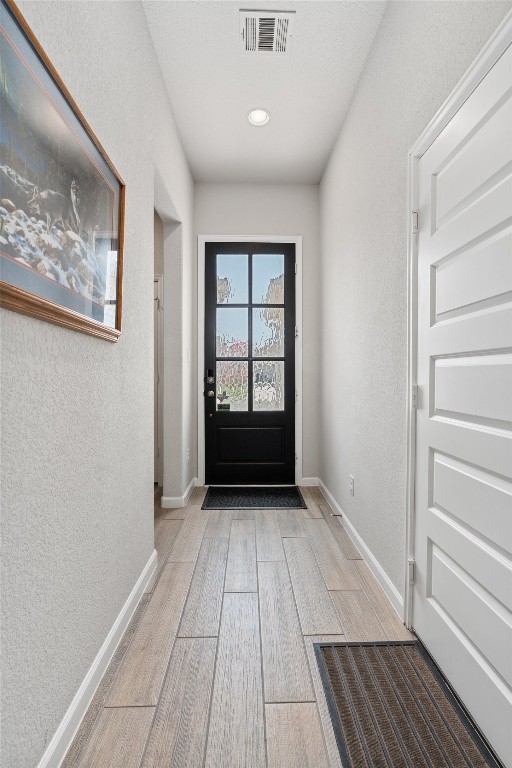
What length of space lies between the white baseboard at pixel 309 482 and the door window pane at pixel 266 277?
5.33 ft

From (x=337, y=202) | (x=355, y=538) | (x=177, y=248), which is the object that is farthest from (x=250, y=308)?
(x=355, y=538)

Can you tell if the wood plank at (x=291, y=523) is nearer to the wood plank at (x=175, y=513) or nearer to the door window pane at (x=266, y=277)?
the wood plank at (x=175, y=513)

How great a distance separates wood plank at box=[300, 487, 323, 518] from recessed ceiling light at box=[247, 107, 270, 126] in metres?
2.74

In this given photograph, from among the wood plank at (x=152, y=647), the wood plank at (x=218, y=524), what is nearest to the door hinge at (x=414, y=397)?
the wood plank at (x=152, y=647)

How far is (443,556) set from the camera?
159 centimetres

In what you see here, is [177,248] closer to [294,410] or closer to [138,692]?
[294,410]

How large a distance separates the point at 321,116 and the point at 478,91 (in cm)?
197

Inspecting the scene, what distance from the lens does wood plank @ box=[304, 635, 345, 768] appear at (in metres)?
1.24

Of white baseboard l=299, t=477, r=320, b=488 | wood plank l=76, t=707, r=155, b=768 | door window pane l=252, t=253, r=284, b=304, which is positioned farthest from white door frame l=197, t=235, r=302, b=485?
wood plank l=76, t=707, r=155, b=768

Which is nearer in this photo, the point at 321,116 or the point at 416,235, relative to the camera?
the point at 416,235

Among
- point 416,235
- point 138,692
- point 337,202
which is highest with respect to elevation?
point 337,202

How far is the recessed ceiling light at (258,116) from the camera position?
299cm

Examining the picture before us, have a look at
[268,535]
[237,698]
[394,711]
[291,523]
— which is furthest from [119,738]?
[291,523]

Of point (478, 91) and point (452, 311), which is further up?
point (478, 91)
